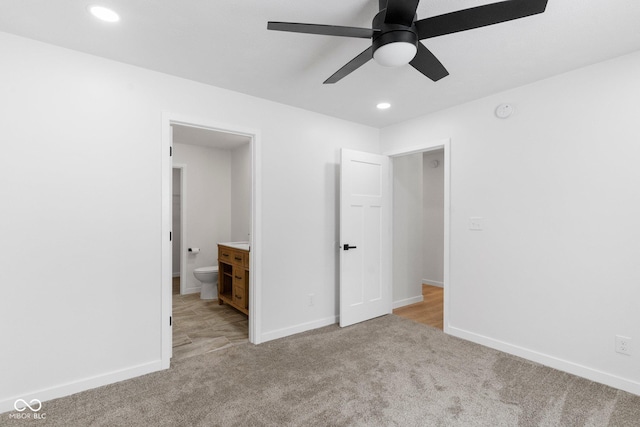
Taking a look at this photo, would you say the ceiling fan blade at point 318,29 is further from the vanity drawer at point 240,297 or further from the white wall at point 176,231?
the white wall at point 176,231

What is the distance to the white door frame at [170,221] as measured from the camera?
258 centimetres

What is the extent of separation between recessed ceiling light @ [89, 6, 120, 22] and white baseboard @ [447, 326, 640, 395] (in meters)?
3.79

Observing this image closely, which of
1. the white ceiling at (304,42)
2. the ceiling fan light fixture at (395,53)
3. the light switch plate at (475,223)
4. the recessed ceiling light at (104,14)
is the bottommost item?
the light switch plate at (475,223)

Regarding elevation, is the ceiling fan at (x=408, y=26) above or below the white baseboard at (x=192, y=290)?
above

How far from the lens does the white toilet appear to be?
15.1 ft

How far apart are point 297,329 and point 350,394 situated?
1.24 metres

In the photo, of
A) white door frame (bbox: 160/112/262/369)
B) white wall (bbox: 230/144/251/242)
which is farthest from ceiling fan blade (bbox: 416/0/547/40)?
white wall (bbox: 230/144/251/242)

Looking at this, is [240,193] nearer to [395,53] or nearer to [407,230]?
[407,230]

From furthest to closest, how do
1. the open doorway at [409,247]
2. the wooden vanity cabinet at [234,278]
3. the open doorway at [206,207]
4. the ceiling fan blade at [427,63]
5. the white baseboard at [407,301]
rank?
the open doorway at [206,207], the white baseboard at [407,301], the open doorway at [409,247], the wooden vanity cabinet at [234,278], the ceiling fan blade at [427,63]

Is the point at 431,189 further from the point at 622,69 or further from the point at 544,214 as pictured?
the point at 622,69

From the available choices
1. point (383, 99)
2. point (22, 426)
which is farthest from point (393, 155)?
point (22, 426)

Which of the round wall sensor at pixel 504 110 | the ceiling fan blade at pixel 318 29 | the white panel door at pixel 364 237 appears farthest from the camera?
the white panel door at pixel 364 237

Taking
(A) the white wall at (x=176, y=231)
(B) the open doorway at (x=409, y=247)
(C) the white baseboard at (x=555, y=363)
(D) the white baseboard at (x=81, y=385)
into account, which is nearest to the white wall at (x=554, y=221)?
(C) the white baseboard at (x=555, y=363)

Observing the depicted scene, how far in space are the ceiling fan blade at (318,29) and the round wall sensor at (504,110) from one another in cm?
188
